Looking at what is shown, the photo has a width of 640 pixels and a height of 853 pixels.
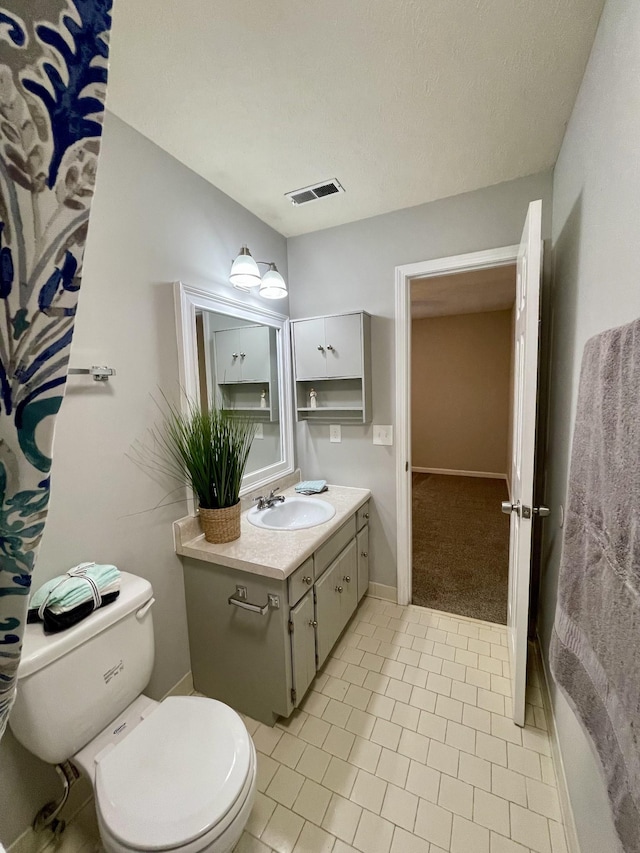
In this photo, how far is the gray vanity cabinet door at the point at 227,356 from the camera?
1.77 meters

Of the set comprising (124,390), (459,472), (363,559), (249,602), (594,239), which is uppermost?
(594,239)

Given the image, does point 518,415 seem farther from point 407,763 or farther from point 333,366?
point 407,763

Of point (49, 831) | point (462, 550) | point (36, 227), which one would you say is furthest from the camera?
point (462, 550)

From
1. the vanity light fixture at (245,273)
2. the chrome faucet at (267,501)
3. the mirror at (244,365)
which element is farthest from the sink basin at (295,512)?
the vanity light fixture at (245,273)

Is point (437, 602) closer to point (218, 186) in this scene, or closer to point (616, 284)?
point (616, 284)

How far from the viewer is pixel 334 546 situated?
5.67 feet

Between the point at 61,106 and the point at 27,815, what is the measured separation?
69.5 inches

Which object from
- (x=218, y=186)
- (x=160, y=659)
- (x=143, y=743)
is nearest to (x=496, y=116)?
(x=218, y=186)

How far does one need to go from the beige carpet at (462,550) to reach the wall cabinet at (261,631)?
98cm

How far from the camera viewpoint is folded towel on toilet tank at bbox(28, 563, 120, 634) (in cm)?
95

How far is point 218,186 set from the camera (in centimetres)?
170

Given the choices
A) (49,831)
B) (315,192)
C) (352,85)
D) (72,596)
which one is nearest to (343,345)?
(315,192)

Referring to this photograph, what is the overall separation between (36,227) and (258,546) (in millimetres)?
1386

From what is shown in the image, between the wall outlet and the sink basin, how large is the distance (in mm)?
518
